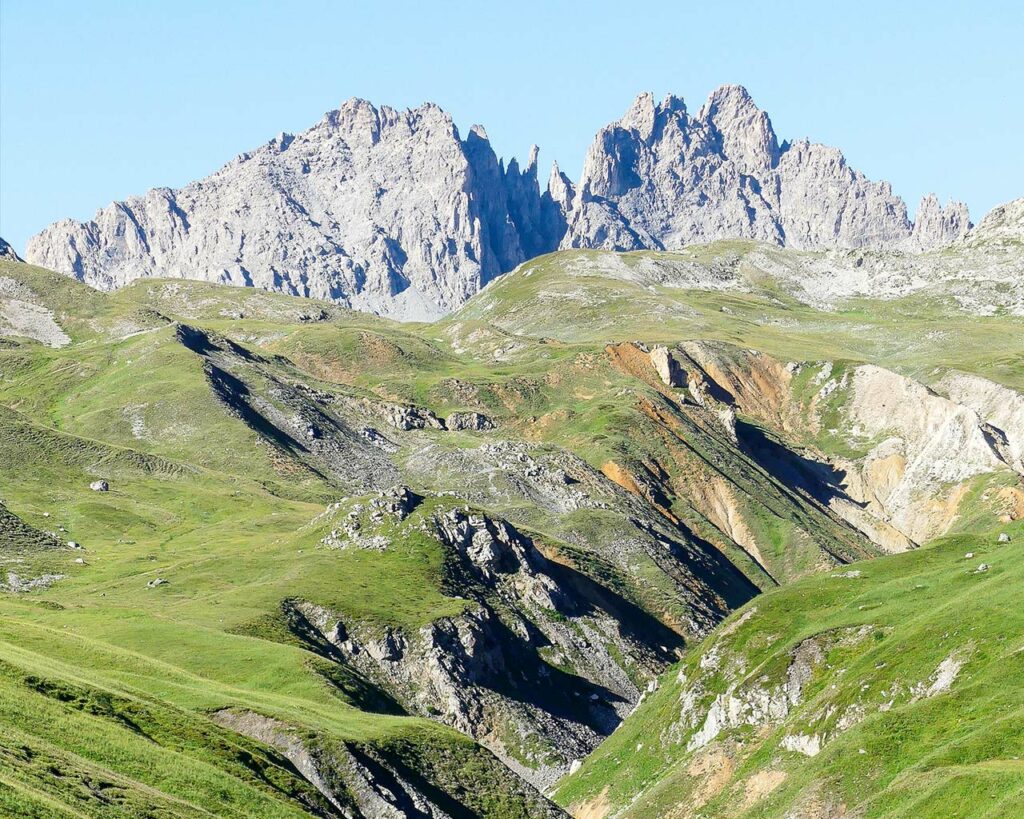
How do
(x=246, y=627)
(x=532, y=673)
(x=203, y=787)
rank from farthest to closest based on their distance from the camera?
(x=532, y=673) → (x=246, y=627) → (x=203, y=787)

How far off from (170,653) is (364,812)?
40640mm

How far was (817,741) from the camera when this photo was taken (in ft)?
296

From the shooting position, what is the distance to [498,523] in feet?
606

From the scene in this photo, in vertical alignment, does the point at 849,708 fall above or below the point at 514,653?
below

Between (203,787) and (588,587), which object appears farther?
(588,587)

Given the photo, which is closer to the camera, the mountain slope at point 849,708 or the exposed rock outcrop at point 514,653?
the mountain slope at point 849,708

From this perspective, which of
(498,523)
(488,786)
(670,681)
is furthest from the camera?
(498,523)

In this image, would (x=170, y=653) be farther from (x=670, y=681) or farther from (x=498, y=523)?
(x=498, y=523)

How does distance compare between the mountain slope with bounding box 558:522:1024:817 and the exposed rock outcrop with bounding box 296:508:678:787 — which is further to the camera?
the exposed rock outcrop with bounding box 296:508:678:787

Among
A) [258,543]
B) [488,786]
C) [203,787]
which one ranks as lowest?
[488,786]

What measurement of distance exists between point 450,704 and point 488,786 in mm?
41412

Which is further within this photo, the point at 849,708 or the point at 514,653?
the point at 514,653

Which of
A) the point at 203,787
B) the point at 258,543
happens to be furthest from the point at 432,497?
the point at 203,787

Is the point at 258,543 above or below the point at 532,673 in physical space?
Answer: above
